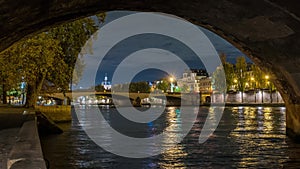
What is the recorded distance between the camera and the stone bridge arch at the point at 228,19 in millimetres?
10844

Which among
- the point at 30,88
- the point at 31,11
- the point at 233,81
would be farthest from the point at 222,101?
the point at 31,11

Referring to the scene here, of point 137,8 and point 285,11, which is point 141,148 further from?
point 285,11

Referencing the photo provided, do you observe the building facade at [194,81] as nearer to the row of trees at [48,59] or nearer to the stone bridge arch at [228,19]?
the row of trees at [48,59]

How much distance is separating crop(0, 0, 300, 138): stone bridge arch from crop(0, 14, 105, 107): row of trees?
10.2 m

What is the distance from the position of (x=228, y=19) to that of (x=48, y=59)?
49.9 feet

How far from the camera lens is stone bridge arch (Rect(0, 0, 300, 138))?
1084 cm

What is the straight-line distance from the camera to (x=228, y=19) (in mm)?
14227

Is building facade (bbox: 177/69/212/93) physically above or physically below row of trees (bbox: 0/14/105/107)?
above

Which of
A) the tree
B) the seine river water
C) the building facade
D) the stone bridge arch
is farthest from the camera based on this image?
the building facade

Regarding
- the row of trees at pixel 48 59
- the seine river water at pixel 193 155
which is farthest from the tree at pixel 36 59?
the seine river water at pixel 193 155

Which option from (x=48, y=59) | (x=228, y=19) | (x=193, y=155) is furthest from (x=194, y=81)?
(x=228, y=19)

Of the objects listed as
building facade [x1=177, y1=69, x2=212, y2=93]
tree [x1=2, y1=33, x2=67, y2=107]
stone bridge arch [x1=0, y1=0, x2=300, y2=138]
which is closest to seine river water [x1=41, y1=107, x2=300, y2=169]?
stone bridge arch [x1=0, y1=0, x2=300, y2=138]

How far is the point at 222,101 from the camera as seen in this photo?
120812 mm

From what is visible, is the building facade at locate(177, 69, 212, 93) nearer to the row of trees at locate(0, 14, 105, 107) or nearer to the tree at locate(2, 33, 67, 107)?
the row of trees at locate(0, 14, 105, 107)
